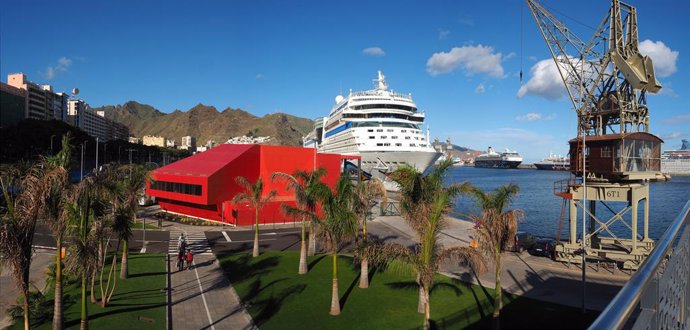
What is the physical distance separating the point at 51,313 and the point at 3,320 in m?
1.73

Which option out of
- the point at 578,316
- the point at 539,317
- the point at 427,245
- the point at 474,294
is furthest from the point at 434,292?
the point at 427,245

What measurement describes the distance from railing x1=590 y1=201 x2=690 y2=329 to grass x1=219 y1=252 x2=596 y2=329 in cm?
1332

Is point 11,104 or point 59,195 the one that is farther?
point 11,104

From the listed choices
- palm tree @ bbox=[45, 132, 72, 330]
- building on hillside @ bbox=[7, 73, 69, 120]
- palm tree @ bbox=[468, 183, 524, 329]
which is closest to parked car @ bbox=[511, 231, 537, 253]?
palm tree @ bbox=[468, 183, 524, 329]

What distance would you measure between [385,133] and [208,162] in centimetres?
3312

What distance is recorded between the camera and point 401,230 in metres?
37.4

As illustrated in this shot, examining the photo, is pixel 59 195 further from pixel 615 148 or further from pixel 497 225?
pixel 615 148

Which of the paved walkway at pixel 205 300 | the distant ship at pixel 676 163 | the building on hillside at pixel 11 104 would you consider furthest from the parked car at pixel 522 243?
the distant ship at pixel 676 163

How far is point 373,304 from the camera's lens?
18156mm

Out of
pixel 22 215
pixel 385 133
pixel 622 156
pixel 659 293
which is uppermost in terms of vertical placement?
pixel 385 133

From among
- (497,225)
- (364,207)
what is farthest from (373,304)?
(497,225)

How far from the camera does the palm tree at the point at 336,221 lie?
17.2 metres

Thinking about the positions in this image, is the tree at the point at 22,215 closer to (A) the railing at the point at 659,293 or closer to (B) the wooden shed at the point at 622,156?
(A) the railing at the point at 659,293

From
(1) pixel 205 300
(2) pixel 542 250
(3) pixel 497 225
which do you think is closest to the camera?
(3) pixel 497 225
